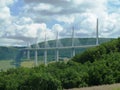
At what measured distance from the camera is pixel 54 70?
2967 centimetres

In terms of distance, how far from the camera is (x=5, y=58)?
160 meters

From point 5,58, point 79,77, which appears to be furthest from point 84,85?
point 5,58

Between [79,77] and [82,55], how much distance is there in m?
9.74

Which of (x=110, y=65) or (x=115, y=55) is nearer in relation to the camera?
(x=110, y=65)

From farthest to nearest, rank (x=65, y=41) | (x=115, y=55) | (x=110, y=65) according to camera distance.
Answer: (x=65, y=41), (x=115, y=55), (x=110, y=65)

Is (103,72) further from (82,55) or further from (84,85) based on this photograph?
(82,55)

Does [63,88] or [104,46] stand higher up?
[104,46]

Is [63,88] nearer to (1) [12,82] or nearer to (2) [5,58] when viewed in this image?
(1) [12,82]

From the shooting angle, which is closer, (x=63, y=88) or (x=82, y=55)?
(x=63, y=88)

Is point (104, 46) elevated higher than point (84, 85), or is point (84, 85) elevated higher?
point (104, 46)

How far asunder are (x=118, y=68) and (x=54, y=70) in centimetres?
432

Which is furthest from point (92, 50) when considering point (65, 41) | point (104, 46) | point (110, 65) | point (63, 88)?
point (65, 41)

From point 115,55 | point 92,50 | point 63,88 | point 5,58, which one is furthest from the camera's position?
point 5,58

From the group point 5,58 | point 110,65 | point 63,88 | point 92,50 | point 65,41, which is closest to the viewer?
point 63,88
